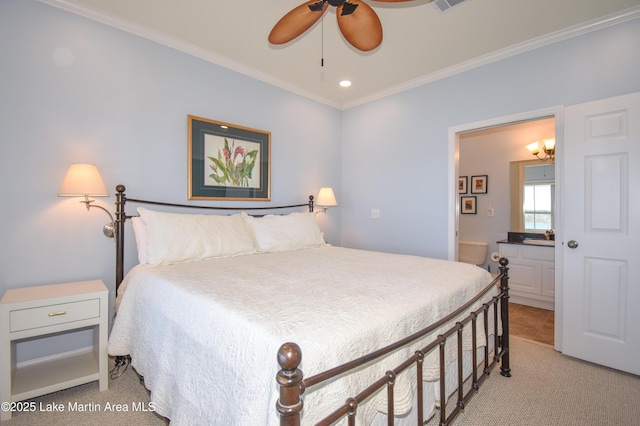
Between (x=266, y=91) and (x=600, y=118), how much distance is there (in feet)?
9.99

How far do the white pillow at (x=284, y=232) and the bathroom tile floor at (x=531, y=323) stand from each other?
221cm

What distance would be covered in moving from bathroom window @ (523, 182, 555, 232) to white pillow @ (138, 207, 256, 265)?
3989 mm

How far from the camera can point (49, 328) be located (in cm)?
176

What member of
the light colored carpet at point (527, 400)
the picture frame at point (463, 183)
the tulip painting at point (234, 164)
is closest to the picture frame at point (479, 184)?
the picture frame at point (463, 183)

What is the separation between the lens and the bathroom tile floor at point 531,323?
2818 millimetres

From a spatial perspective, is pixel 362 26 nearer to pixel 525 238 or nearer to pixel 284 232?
pixel 284 232

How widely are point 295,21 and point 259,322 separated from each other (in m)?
1.77

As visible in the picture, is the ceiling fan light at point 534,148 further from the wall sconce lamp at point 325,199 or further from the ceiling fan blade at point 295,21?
the ceiling fan blade at point 295,21

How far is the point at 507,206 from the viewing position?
14.4 ft

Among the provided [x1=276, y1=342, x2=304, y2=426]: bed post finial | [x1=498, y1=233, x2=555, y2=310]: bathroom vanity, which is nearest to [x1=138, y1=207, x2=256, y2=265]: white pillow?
[x1=276, y1=342, x2=304, y2=426]: bed post finial

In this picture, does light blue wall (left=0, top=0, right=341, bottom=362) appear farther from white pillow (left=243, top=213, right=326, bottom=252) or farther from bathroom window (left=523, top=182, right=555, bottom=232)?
bathroom window (left=523, top=182, right=555, bottom=232)

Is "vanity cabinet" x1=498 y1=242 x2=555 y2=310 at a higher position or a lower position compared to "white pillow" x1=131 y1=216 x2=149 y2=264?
lower

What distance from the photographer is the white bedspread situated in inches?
37.8

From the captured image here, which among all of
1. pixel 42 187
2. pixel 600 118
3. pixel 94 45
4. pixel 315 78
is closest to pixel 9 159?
pixel 42 187
